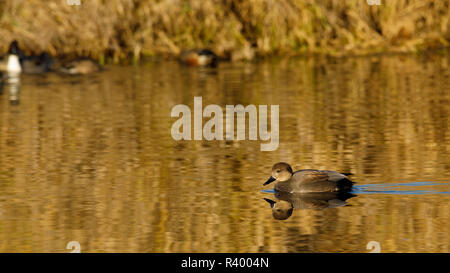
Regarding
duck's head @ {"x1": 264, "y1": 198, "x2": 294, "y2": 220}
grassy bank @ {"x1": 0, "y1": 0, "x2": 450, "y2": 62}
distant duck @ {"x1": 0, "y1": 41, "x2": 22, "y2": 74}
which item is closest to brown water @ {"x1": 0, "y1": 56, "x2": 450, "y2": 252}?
duck's head @ {"x1": 264, "y1": 198, "x2": 294, "y2": 220}

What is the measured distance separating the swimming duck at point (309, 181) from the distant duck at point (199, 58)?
14361 millimetres

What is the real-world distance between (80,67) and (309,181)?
13.7 metres

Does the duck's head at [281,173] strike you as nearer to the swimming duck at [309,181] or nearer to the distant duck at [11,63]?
the swimming duck at [309,181]

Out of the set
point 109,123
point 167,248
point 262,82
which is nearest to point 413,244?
point 167,248

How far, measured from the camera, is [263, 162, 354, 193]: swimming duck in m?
10.4

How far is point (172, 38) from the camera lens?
2775 centimetres

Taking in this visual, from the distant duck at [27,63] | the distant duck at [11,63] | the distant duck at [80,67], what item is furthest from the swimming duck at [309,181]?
the distant duck at [11,63]

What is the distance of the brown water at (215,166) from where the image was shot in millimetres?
8961

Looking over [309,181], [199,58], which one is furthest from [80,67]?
[309,181]

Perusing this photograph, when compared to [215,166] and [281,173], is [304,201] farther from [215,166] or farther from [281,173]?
[215,166]

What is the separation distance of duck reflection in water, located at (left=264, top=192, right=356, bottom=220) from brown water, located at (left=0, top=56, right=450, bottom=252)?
12 cm

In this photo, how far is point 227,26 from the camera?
1062 inches

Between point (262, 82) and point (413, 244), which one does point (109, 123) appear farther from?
point (413, 244)

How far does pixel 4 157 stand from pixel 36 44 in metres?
14.5
